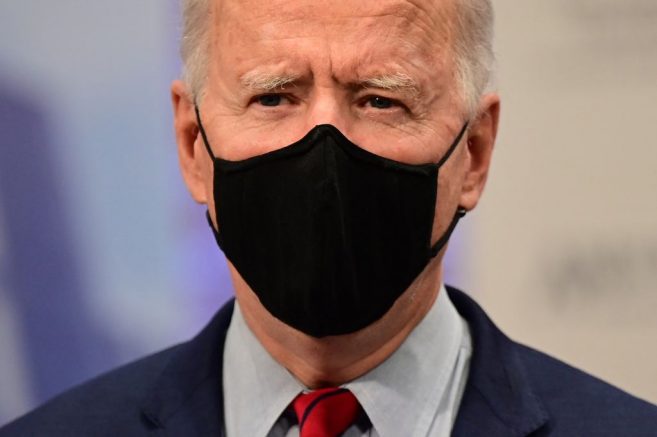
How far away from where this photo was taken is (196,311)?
3234mm

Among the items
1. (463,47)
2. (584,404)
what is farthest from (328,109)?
(584,404)

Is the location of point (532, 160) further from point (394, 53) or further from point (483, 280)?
point (394, 53)

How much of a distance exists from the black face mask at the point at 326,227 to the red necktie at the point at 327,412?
132 mm

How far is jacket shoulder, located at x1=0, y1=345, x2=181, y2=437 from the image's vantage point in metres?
2.48

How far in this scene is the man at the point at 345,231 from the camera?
7.16 feet

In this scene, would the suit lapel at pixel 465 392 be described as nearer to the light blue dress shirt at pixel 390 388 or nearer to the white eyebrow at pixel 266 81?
the light blue dress shirt at pixel 390 388

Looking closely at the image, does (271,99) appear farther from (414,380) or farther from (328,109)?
(414,380)

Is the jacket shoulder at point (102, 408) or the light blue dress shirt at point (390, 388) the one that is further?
the jacket shoulder at point (102, 408)

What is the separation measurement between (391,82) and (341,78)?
8 cm

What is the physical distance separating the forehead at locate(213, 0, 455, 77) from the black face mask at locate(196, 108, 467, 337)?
0.48 feet

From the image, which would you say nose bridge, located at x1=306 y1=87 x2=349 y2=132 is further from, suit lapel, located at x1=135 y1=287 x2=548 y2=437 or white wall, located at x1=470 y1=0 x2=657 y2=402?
white wall, located at x1=470 y1=0 x2=657 y2=402

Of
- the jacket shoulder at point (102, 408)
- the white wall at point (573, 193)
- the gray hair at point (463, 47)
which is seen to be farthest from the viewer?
the white wall at point (573, 193)

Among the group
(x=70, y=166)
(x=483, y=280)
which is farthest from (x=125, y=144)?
(x=483, y=280)

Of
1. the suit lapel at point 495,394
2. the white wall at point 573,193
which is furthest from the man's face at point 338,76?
the white wall at point 573,193
